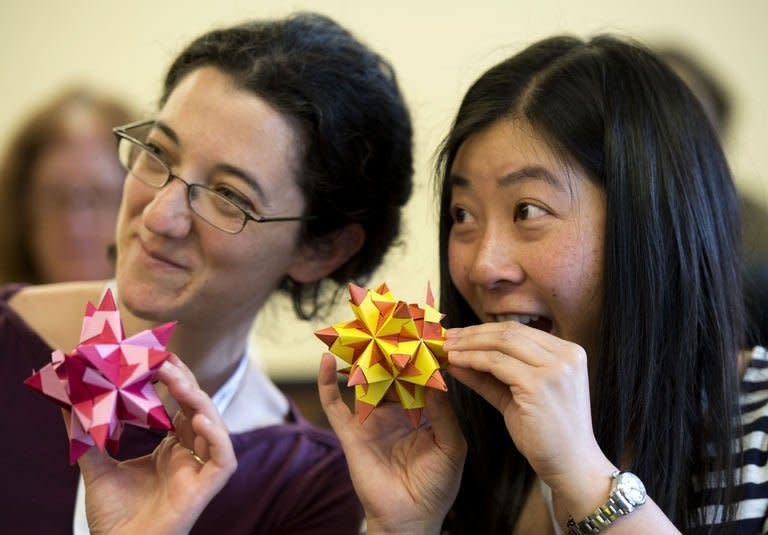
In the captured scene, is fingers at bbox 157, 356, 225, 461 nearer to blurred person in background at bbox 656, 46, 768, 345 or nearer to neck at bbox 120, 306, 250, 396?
neck at bbox 120, 306, 250, 396

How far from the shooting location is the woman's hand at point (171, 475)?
136cm

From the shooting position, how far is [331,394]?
1550 millimetres

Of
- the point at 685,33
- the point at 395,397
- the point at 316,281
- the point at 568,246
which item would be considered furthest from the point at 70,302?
the point at 685,33

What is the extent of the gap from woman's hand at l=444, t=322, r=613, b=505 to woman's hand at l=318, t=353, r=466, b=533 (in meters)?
0.18

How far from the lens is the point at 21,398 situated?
1.79m

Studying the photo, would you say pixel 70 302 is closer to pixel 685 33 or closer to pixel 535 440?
pixel 535 440

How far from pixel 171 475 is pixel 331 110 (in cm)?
79

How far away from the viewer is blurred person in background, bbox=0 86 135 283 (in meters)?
2.93

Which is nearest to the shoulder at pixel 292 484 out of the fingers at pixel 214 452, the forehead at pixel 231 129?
the fingers at pixel 214 452

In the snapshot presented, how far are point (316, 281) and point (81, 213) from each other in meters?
1.28

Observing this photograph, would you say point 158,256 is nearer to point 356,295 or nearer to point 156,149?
point 156,149

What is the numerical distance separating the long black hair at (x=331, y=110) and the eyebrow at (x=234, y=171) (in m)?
0.10

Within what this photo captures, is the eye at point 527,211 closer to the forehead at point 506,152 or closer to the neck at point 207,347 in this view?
the forehead at point 506,152

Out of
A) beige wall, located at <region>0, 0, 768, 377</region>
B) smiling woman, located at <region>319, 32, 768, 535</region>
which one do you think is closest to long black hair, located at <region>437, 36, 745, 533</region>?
smiling woman, located at <region>319, 32, 768, 535</region>
